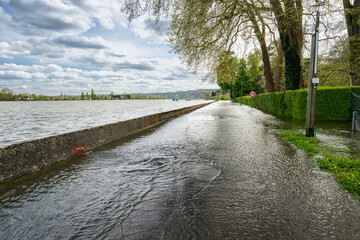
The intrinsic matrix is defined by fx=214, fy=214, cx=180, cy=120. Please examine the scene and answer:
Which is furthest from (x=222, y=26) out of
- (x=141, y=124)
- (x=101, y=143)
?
(x=101, y=143)

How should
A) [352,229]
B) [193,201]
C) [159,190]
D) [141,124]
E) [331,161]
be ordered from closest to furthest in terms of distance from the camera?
1. [352,229]
2. [193,201]
3. [159,190]
4. [331,161]
5. [141,124]

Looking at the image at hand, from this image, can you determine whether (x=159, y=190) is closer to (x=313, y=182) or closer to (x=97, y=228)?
(x=97, y=228)

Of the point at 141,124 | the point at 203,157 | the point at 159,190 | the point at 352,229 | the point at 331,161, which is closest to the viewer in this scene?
the point at 352,229

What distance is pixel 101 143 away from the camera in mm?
7453

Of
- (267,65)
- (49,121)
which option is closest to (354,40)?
(267,65)

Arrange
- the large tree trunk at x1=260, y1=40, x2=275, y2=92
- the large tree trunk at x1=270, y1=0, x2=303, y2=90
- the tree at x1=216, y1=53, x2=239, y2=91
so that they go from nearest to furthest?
the large tree trunk at x1=270, y1=0, x2=303, y2=90 < the tree at x1=216, y1=53, x2=239, y2=91 < the large tree trunk at x1=260, y1=40, x2=275, y2=92

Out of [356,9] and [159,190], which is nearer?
[159,190]

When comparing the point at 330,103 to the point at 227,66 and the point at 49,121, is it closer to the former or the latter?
the point at 227,66

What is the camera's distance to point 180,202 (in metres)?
3.07

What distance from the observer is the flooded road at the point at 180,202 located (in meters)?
2.38

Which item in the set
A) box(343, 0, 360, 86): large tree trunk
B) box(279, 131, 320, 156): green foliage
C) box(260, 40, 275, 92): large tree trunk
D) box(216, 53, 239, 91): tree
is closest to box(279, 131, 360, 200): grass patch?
box(279, 131, 320, 156): green foliage

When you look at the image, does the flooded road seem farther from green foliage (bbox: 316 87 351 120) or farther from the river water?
green foliage (bbox: 316 87 351 120)

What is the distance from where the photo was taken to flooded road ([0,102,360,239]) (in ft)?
7.81

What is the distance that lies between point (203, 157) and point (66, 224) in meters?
3.66
